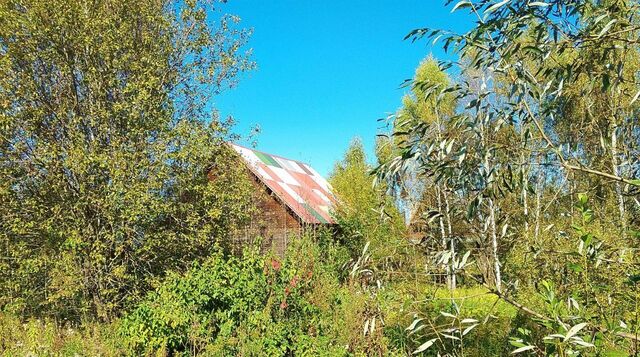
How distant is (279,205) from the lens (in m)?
14.2

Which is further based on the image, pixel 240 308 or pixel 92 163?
pixel 92 163

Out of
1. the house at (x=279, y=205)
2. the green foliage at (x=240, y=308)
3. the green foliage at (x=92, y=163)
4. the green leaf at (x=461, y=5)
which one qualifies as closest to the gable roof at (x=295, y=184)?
the house at (x=279, y=205)

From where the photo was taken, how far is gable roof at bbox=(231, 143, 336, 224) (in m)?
13.7

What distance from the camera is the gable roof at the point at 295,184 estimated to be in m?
13.7

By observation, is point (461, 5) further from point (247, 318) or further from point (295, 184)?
point (295, 184)

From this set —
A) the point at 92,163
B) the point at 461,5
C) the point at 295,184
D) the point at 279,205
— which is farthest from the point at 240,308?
the point at 295,184

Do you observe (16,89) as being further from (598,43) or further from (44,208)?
(598,43)

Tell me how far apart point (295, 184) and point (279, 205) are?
Answer: 3572mm

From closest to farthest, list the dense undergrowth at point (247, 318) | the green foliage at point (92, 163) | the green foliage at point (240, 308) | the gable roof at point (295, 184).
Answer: the dense undergrowth at point (247, 318) → the green foliage at point (240, 308) → the green foliage at point (92, 163) → the gable roof at point (295, 184)

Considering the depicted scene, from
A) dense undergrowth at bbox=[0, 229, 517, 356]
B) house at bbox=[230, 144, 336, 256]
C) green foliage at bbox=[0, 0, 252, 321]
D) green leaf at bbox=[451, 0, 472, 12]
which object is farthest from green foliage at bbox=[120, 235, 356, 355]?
green leaf at bbox=[451, 0, 472, 12]

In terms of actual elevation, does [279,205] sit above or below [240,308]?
above

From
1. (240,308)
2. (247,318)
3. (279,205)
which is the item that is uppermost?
(279,205)

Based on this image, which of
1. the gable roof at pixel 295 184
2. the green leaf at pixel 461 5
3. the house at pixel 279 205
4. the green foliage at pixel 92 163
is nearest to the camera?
the green leaf at pixel 461 5

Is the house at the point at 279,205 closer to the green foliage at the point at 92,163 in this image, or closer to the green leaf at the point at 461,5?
the green foliage at the point at 92,163
